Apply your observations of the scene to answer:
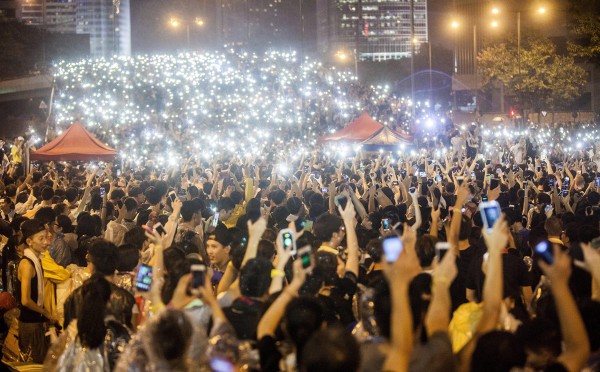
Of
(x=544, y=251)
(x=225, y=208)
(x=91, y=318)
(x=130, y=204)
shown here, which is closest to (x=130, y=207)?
(x=130, y=204)

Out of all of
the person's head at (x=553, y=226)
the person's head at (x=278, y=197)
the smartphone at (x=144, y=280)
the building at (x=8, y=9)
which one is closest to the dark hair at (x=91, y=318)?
the smartphone at (x=144, y=280)

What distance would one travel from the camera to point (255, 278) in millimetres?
5559

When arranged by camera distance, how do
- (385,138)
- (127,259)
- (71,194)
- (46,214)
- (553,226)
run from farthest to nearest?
(385,138), (71,194), (46,214), (553,226), (127,259)

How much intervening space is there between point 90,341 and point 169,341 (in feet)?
4.54

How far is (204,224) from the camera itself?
37.9ft

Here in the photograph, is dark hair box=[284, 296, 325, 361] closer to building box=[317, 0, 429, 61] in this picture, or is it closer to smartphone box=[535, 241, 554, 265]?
smartphone box=[535, 241, 554, 265]

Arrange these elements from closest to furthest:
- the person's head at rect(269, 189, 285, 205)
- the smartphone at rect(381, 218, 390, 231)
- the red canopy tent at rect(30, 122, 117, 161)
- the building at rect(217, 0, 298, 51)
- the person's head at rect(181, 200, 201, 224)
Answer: the smartphone at rect(381, 218, 390, 231) → the person's head at rect(181, 200, 201, 224) → the person's head at rect(269, 189, 285, 205) → the red canopy tent at rect(30, 122, 117, 161) → the building at rect(217, 0, 298, 51)

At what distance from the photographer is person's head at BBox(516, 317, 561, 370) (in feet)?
14.1

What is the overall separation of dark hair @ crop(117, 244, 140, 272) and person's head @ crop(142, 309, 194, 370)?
3.04 meters

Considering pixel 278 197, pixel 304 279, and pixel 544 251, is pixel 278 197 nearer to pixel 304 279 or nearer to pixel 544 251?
pixel 544 251

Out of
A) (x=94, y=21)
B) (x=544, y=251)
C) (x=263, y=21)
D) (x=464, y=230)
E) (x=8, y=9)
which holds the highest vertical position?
(x=263, y=21)

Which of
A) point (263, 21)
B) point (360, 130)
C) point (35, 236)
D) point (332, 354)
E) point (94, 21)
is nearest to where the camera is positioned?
point (332, 354)

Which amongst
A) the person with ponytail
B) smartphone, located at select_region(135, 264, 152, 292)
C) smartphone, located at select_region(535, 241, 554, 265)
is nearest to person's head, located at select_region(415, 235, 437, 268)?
smartphone, located at select_region(535, 241, 554, 265)

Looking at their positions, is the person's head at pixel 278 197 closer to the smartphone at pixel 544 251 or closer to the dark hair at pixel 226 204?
the dark hair at pixel 226 204
